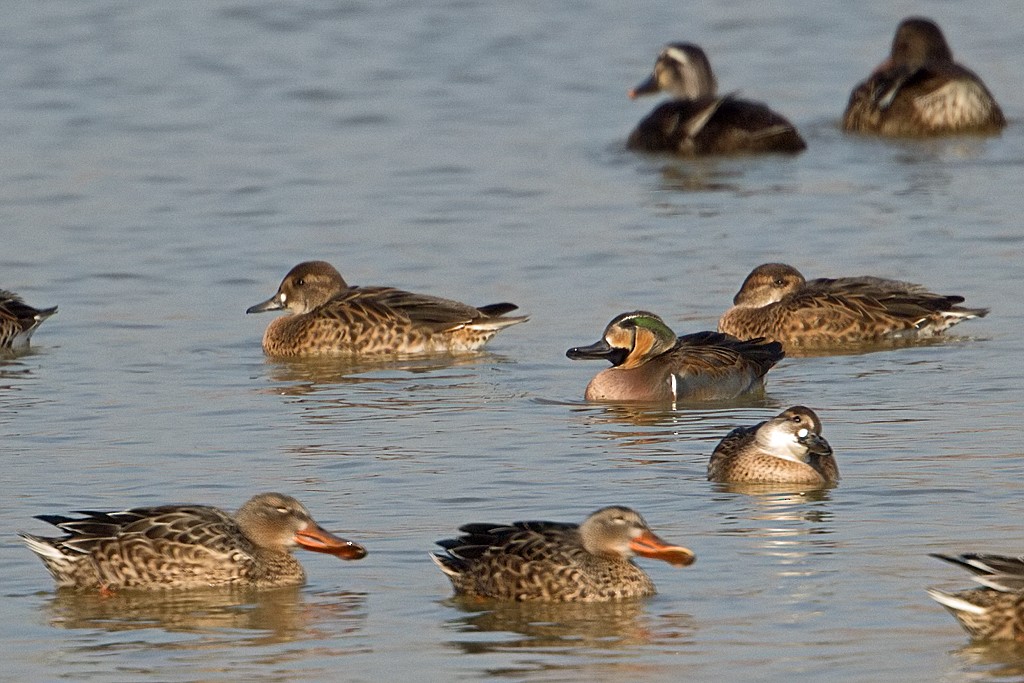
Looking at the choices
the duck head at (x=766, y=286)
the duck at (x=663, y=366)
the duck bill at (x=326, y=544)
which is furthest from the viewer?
the duck head at (x=766, y=286)

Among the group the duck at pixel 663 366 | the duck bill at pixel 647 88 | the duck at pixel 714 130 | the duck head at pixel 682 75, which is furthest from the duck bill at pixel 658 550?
the duck bill at pixel 647 88

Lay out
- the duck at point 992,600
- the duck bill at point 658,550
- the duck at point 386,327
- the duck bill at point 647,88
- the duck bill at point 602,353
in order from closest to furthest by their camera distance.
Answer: the duck at point 992,600 → the duck bill at point 658,550 → the duck bill at point 602,353 → the duck at point 386,327 → the duck bill at point 647,88

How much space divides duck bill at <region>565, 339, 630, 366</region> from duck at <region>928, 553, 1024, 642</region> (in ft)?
17.8

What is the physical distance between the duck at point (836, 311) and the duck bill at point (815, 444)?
14.0ft

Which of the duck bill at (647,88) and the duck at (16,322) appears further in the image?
the duck bill at (647,88)

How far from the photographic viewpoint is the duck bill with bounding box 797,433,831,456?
10750 mm

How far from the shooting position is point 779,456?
35.9 feet

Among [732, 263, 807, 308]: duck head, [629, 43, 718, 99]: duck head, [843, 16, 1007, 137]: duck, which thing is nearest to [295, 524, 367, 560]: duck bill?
[732, 263, 807, 308]: duck head

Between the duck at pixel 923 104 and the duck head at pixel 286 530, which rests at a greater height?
the duck at pixel 923 104

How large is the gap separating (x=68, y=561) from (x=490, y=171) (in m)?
12.9

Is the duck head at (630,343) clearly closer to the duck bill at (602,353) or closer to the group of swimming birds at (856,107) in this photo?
the duck bill at (602,353)

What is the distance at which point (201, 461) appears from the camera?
37.9 ft

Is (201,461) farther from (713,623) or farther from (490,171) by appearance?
(490,171)

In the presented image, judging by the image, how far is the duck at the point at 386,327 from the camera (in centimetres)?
1515
